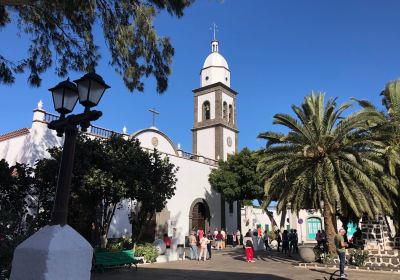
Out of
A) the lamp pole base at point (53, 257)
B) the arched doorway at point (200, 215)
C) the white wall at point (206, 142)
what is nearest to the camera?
the lamp pole base at point (53, 257)

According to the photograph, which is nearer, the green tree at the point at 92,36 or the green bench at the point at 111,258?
the green tree at the point at 92,36

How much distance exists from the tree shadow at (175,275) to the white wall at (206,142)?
21.7m

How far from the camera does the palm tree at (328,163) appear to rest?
16.1 meters

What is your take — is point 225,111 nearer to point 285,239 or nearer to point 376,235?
point 285,239

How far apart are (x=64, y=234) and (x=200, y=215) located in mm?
26203

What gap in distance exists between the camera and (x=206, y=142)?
38062 mm

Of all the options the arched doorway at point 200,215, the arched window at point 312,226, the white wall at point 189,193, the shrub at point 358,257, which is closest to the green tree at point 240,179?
the white wall at point 189,193

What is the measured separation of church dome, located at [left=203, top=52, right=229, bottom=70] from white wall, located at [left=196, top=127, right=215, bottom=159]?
7527 mm

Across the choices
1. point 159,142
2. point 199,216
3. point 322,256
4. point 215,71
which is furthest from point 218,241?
point 215,71

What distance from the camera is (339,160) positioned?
54.3 ft

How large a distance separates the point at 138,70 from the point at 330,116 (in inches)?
407

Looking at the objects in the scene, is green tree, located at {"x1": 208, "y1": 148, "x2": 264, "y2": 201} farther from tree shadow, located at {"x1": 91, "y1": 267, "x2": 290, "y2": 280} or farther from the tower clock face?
tree shadow, located at {"x1": 91, "y1": 267, "x2": 290, "y2": 280}

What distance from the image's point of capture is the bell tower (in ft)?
122

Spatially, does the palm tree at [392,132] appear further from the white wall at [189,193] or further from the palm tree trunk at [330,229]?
the white wall at [189,193]
